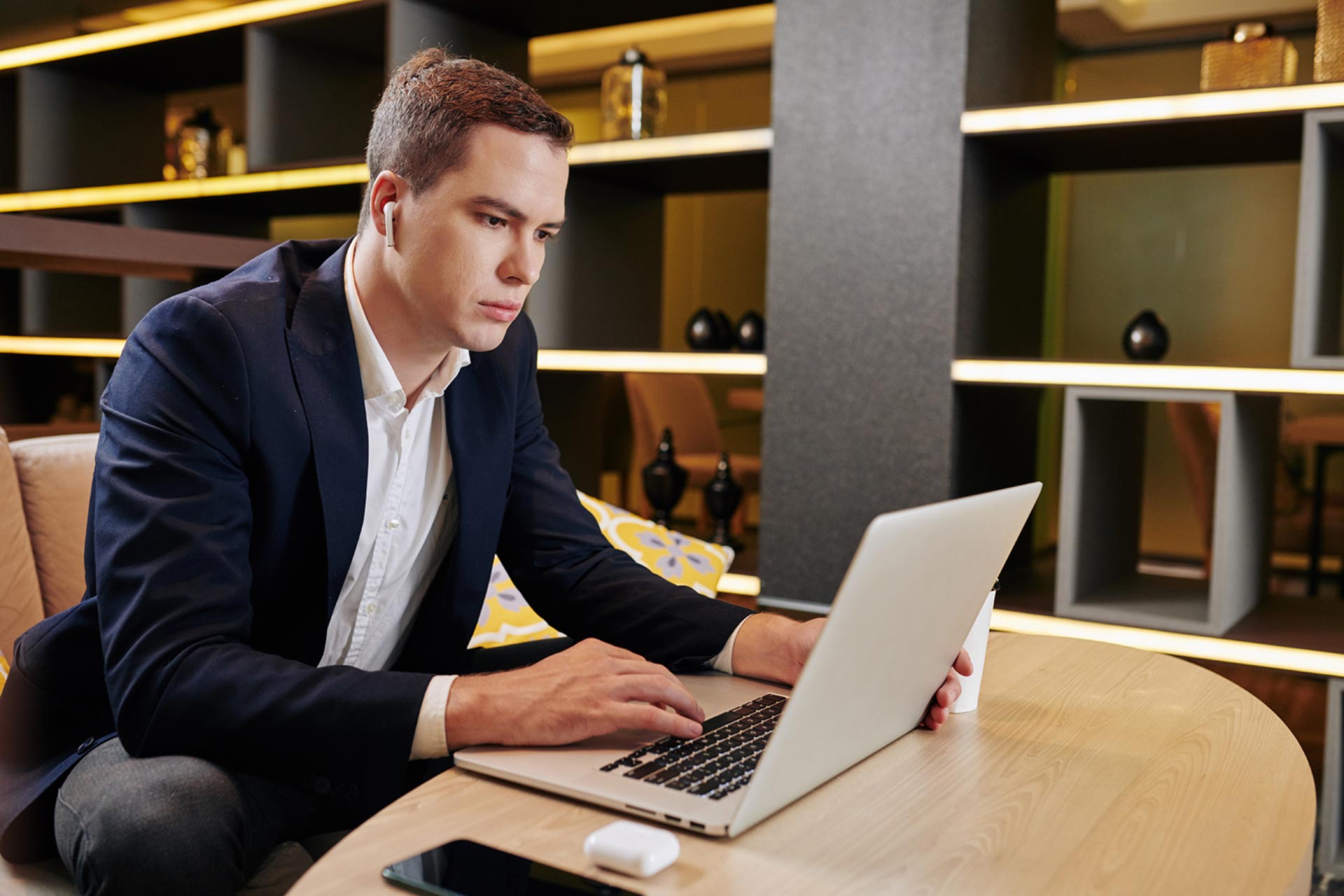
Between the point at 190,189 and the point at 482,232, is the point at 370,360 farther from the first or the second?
the point at 190,189

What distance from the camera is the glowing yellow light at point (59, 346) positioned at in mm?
3289

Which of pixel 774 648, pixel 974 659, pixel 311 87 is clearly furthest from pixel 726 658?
pixel 311 87

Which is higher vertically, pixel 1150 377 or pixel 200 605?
pixel 1150 377

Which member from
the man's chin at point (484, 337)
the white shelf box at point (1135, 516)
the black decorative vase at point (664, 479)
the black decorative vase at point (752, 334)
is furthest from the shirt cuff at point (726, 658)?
the black decorative vase at point (664, 479)

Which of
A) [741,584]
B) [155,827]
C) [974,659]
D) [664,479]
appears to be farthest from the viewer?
[664,479]

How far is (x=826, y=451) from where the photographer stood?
2340 mm

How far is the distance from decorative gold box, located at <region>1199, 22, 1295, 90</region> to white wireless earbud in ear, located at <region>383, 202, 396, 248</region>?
1.69 metres

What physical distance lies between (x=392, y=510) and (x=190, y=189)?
94.8 inches

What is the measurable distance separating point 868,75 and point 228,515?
5.36ft

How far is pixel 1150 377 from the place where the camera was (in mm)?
2021

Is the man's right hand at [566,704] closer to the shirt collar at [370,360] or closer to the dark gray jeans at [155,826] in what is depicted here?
the dark gray jeans at [155,826]

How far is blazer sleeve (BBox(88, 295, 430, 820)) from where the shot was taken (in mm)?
920

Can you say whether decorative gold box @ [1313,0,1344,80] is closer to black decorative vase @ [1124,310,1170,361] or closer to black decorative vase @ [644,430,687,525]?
black decorative vase @ [1124,310,1170,361]

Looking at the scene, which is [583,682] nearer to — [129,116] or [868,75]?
[868,75]
